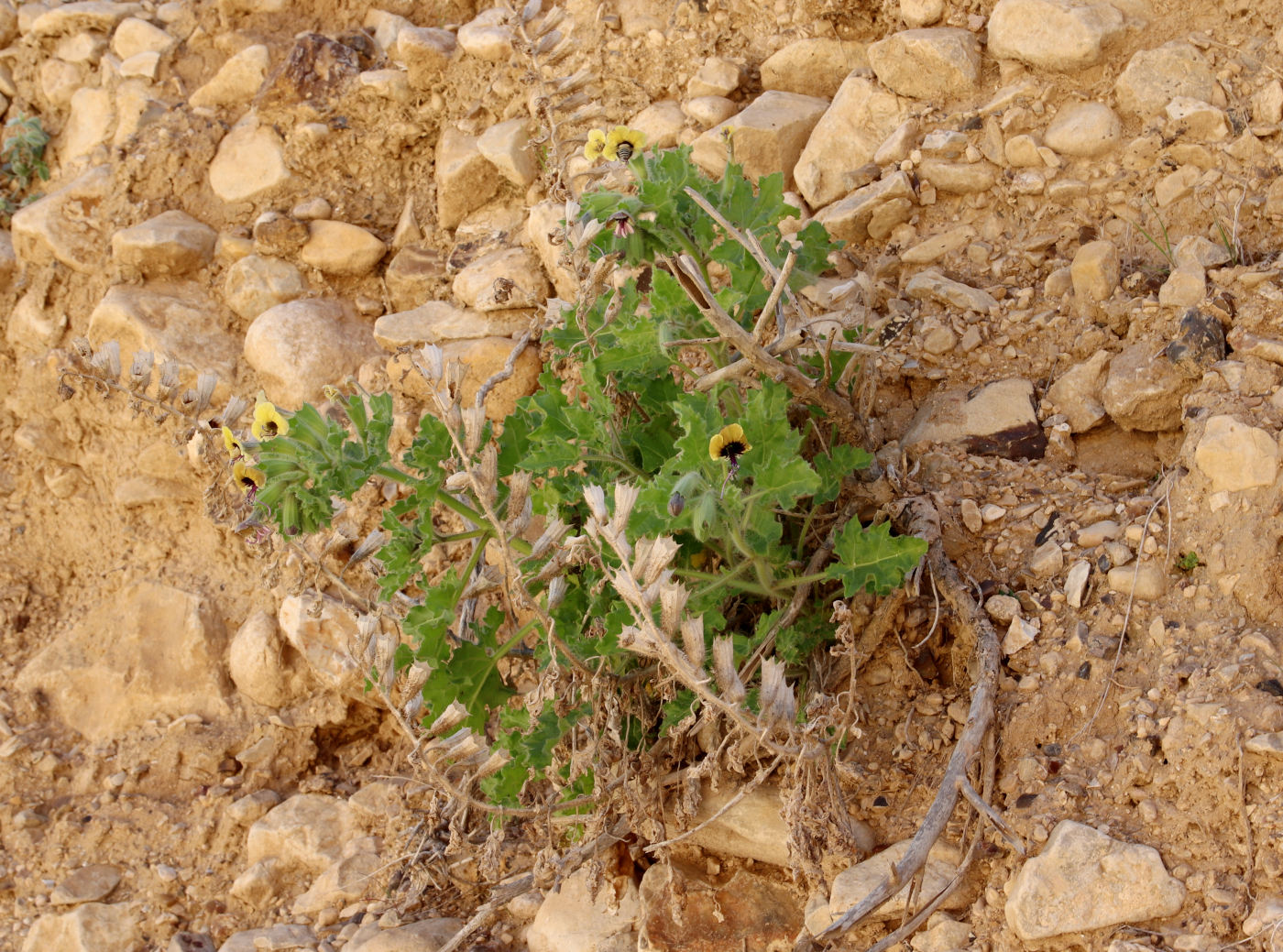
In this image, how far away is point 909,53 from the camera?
4242 millimetres

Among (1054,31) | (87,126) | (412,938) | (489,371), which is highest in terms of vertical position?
(87,126)

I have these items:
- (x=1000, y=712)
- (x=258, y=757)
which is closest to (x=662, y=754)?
(x=1000, y=712)

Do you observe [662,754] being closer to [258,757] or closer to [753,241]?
[753,241]

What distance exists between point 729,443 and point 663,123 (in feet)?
8.09

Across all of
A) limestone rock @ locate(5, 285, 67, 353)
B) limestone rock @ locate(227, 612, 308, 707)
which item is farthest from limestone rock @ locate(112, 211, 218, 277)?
limestone rock @ locate(227, 612, 308, 707)

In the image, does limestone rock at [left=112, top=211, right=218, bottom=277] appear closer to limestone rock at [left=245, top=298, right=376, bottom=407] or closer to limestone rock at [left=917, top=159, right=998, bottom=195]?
limestone rock at [left=245, top=298, right=376, bottom=407]

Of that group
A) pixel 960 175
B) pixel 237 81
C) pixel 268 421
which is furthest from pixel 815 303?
pixel 237 81

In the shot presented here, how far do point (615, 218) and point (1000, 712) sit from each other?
1.65m

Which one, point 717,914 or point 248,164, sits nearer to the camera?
point 717,914

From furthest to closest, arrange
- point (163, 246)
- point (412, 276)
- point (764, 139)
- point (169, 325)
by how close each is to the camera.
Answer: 1. point (163, 246)
2. point (169, 325)
3. point (412, 276)
4. point (764, 139)

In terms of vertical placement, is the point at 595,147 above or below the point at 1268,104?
above

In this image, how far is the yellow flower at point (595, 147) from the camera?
3662mm

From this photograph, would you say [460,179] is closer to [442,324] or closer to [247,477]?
[442,324]

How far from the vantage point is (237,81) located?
5.56 meters
